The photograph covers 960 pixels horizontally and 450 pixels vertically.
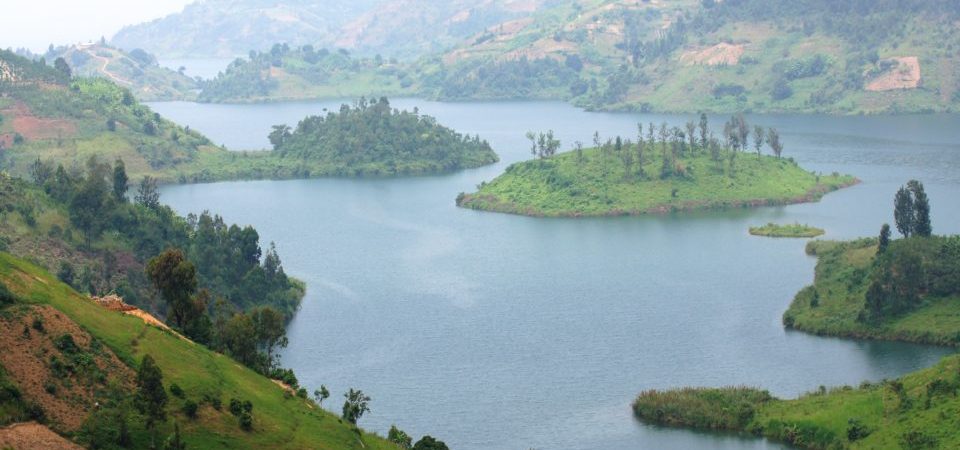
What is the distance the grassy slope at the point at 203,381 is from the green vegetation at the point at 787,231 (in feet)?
265

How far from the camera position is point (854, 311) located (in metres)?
112

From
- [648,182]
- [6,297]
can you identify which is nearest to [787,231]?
[648,182]

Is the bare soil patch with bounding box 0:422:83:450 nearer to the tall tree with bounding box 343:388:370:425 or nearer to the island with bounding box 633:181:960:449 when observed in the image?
the tall tree with bounding box 343:388:370:425

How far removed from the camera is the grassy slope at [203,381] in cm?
6988

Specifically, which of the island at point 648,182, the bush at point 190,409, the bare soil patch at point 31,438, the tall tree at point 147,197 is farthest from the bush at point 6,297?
the island at point 648,182

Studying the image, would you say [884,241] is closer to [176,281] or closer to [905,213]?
[905,213]

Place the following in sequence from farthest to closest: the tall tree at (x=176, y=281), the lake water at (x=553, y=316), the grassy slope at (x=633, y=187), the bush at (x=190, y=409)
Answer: the grassy slope at (x=633, y=187), the lake water at (x=553, y=316), the tall tree at (x=176, y=281), the bush at (x=190, y=409)

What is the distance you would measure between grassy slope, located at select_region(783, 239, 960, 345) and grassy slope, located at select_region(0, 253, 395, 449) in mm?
45081

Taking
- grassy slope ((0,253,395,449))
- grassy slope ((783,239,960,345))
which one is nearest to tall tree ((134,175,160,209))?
grassy slope ((0,253,395,449))

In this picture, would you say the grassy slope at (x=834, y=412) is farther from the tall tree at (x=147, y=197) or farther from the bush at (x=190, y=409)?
the tall tree at (x=147, y=197)

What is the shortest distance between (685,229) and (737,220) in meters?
8.60

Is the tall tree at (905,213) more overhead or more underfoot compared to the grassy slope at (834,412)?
more overhead

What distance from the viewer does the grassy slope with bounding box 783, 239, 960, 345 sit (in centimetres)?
10525

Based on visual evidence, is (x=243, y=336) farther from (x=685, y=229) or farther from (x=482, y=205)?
(x=482, y=205)
